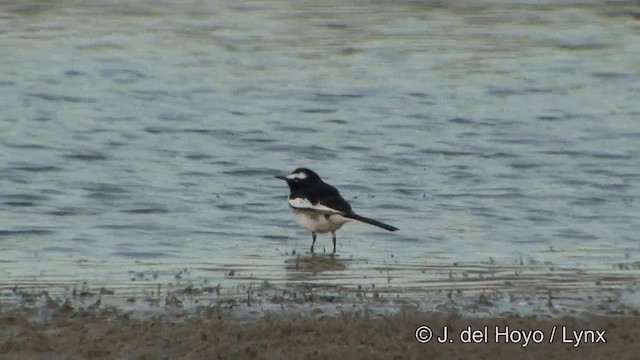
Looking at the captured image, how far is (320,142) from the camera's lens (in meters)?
20.6

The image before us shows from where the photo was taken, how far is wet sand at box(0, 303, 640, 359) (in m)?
9.24

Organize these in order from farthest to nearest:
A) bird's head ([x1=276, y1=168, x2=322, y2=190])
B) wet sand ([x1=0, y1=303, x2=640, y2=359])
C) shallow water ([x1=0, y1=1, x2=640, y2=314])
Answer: bird's head ([x1=276, y1=168, x2=322, y2=190]), shallow water ([x1=0, y1=1, x2=640, y2=314]), wet sand ([x1=0, y1=303, x2=640, y2=359])

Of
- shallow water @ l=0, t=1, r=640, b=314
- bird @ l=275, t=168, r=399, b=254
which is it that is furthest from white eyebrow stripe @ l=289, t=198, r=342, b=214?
shallow water @ l=0, t=1, r=640, b=314

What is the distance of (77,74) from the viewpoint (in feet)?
80.6

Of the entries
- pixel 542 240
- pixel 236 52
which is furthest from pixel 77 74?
pixel 542 240

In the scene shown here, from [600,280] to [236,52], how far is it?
14.6 m

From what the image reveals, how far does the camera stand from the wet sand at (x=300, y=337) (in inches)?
364

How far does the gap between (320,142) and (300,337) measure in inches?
439

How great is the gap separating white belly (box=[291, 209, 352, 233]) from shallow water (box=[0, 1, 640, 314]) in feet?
0.72

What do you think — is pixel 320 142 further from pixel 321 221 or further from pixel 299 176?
pixel 321 221

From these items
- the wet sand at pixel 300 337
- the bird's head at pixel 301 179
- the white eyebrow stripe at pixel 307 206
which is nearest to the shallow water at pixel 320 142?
the white eyebrow stripe at pixel 307 206

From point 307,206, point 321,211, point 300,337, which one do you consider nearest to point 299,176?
point 307,206

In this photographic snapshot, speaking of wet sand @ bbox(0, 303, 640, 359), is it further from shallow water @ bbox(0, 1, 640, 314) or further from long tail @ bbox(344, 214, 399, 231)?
long tail @ bbox(344, 214, 399, 231)

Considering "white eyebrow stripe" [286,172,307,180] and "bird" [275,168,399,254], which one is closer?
"bird" [275,168,399,254]
